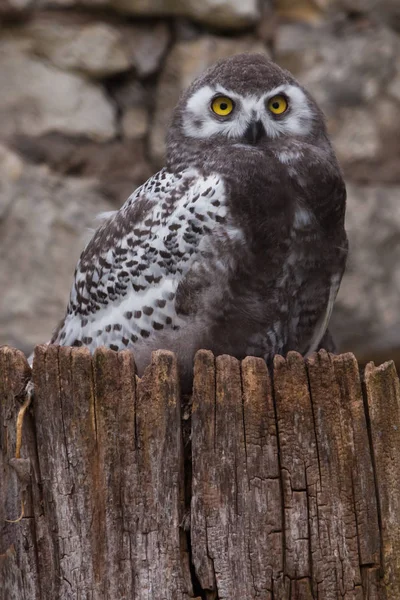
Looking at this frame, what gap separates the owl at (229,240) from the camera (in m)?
3.13

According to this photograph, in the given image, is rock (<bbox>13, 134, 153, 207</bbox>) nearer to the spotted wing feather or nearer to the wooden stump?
the spotted wing feather

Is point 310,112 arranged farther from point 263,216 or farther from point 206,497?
point 206,497

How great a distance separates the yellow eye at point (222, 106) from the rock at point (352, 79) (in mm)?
1584

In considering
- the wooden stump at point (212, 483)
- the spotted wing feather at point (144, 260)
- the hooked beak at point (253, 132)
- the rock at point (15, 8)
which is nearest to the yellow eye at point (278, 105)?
the hooked beak at point (253, 132)

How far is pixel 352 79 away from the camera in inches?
196

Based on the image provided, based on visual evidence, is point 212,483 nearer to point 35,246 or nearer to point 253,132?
point 253,132

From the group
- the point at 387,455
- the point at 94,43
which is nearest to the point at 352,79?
the point at 94,43

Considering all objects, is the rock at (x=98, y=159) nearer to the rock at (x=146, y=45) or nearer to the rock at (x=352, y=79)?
the rock at (x=146, y=45)

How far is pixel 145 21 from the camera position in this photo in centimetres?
493

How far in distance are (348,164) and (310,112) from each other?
153 cm

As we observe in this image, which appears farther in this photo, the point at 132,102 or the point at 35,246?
the point at 132,102

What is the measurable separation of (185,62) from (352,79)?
83cm

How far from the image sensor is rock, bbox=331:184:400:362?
16.2 ft

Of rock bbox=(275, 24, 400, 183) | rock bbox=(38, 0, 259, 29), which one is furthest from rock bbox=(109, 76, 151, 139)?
rock bbox=(275, 24, 400, 183)
